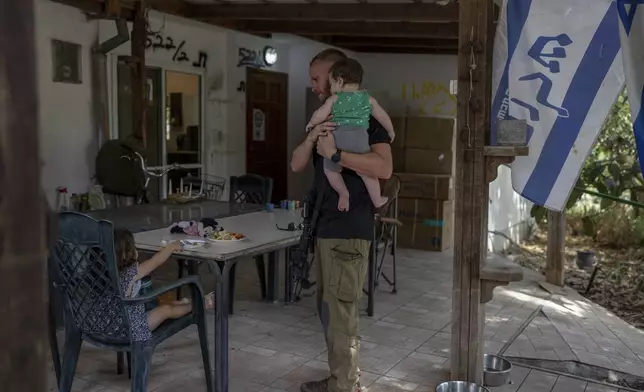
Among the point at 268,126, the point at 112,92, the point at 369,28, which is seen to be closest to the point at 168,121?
the point at 112,92

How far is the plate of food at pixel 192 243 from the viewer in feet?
10.1

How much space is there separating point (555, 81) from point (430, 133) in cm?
475

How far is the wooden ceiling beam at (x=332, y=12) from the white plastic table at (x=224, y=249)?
8.63 ft

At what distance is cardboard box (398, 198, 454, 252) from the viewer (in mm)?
7406

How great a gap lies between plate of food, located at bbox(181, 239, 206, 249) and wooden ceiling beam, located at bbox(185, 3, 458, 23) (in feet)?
11.2

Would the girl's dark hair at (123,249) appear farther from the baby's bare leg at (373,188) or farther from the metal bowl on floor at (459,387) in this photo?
the metal bowl on floor at (459,387)

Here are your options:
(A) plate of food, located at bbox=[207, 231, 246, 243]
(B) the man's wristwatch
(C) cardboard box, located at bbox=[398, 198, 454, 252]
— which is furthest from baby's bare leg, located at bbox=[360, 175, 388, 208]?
(C) cardboard box, located at bbox=[398, 198, 454, 252]

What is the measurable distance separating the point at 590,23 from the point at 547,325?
2407 millimetres

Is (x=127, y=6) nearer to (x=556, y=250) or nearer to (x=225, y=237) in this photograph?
(x=225, y=237)

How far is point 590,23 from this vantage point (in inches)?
113

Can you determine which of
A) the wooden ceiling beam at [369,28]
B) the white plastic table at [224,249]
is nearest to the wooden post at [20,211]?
the white plastic table at [224,249]

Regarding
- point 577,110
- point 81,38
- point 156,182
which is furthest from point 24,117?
point 156,182

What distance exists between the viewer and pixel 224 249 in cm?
306

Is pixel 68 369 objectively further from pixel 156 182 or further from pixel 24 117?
pixel 156 182
